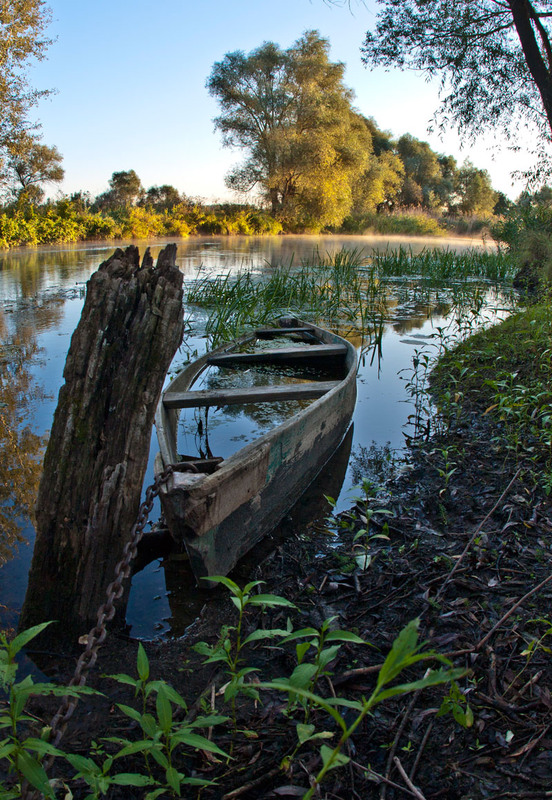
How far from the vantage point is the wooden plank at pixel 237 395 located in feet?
13.0

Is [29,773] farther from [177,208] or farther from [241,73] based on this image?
[241,73]

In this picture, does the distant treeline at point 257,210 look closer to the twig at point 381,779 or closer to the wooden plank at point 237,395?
the wooden plank at point 237,395

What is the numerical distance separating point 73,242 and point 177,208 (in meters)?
11.4

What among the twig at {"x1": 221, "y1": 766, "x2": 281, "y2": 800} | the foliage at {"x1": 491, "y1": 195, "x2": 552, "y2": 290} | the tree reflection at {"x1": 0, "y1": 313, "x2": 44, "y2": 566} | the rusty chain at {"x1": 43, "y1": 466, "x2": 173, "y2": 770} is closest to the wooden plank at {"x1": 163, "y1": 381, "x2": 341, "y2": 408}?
the tree reflection at {"x1": 0, "y1": 313, "x2": 44, "y2": 566}

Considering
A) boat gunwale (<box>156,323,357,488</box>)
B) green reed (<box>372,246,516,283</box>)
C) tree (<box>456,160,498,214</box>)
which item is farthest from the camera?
tree (<box>456,160,498,214</box>)

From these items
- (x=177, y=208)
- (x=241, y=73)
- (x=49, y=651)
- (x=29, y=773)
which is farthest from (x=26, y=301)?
(x=241, y=73)

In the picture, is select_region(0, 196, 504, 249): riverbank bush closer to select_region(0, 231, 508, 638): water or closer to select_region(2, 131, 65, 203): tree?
select_region(2, 131, 65, 203): tree

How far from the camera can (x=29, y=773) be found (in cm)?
113

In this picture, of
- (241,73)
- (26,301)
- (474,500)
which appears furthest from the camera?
(241,73)

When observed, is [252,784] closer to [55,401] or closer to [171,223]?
[55,401]

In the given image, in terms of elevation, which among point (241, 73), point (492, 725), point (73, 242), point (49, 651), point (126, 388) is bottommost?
point (49, 651)

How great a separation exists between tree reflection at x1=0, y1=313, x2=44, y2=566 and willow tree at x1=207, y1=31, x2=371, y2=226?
113ft

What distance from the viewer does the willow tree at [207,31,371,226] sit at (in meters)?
36.7

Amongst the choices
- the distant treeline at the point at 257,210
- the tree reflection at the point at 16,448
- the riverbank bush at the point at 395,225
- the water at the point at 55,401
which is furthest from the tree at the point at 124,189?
the tree reflection at the point at 16,448
